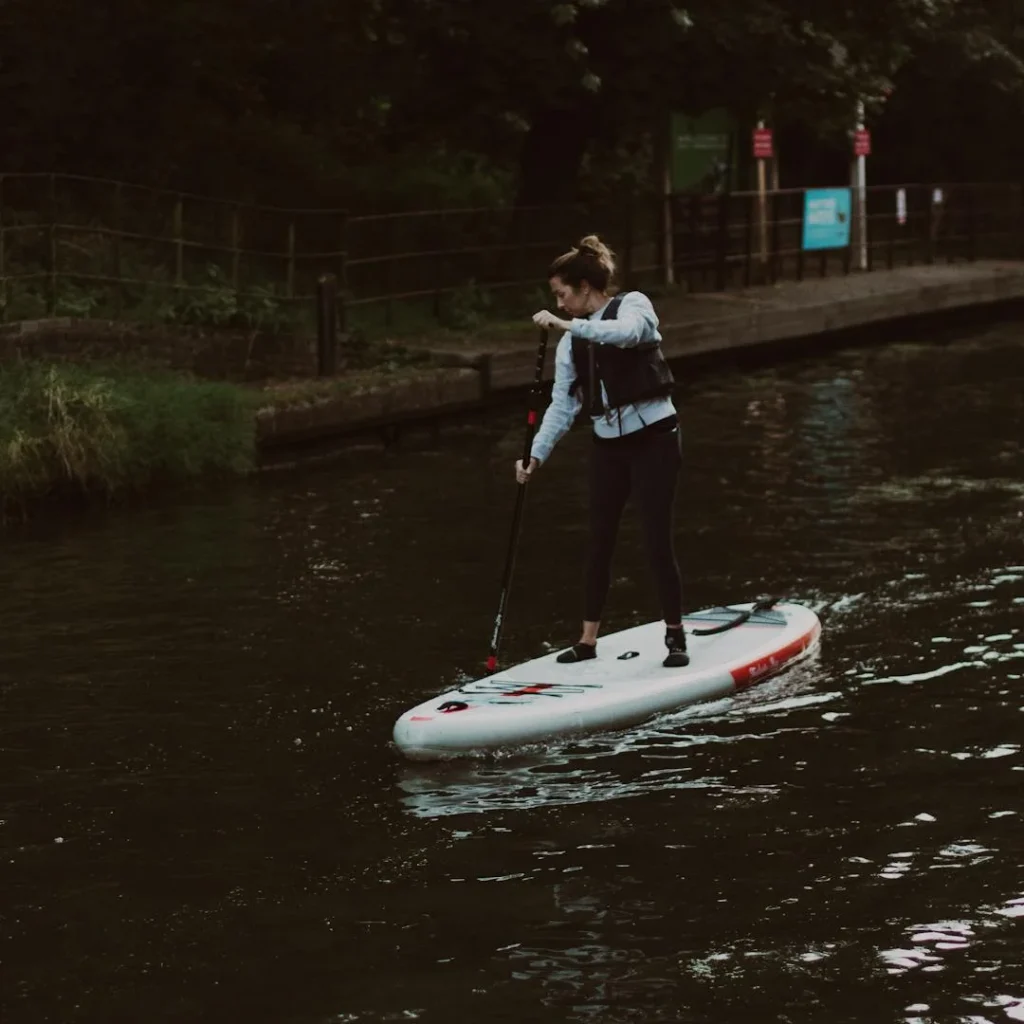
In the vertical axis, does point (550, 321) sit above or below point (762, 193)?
below

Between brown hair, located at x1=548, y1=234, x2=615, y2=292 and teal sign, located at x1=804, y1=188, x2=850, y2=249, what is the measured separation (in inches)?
735

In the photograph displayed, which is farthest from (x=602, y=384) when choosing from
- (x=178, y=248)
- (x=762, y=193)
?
(x=762, y=193)

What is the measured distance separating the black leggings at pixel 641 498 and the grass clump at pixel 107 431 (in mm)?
5401

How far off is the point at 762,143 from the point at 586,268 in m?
18.0

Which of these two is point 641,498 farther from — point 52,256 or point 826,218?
point 826,218

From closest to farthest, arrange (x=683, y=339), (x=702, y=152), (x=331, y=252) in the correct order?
(x=331, y=252) → (x=683, y=339) → (x=702, y=152)

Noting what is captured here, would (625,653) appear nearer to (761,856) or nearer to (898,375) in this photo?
(761,856)

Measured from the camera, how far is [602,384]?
27.5 feet

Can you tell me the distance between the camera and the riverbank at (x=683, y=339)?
52.1 ft

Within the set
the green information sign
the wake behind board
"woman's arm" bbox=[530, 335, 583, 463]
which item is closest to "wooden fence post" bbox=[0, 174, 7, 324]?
the wake behind board

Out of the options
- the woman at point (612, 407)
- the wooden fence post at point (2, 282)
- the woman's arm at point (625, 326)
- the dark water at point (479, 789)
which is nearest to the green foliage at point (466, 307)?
the wooden fence post at point (2, 282)

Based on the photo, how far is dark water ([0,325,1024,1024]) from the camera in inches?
229

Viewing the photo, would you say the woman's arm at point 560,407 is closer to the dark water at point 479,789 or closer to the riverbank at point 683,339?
the dark water at point 479,789

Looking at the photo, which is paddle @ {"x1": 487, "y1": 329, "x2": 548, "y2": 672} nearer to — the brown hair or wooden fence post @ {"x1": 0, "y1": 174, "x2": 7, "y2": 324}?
the brown hair
